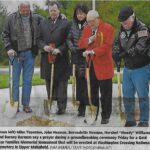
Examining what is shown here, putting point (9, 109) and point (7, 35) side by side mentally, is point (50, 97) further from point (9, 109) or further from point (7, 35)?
point (7, 35)

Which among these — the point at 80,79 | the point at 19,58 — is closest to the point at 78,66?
the point at 80,79

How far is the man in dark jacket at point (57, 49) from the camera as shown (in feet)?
17.3

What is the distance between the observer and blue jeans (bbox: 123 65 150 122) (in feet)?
16.8

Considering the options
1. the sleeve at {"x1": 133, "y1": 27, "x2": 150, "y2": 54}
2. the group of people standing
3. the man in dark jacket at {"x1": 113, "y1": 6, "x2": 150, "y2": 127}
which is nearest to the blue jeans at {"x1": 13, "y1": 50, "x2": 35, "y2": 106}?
the group of people standing

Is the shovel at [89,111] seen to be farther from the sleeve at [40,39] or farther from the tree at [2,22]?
the tree at [2,22]

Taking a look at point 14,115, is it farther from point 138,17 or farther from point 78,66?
point 138,17

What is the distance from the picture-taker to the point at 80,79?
5285 mm

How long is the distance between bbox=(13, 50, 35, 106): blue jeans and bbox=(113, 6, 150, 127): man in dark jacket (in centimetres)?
66

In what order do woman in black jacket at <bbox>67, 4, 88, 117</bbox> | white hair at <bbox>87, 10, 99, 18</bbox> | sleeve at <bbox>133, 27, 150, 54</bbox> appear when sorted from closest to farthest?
sleeve at <bbox>133, 27, 150, 54</bbox> < white hair at <bbox>87, 10, 99, 18</bbox> < woman in black jacket at <bbox>67, 4, 88, 117</bbox>

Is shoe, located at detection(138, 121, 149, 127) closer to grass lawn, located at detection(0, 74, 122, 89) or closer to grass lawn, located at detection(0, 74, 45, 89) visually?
grass lawn, located at detection(0, 74, 122, 89)

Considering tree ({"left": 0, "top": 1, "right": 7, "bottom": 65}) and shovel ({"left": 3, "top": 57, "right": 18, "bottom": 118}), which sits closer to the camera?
tree ({"left": 0, "top": 1, "right": 7, "bottom": 65})

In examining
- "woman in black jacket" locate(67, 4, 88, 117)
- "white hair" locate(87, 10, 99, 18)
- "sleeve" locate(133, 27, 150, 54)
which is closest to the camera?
"sleeve" locate(133, 27, 150, 54)

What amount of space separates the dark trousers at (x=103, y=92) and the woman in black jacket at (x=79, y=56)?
61 millimetres

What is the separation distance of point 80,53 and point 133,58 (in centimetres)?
41
